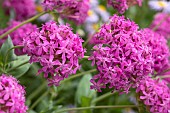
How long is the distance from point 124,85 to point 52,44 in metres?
0.21

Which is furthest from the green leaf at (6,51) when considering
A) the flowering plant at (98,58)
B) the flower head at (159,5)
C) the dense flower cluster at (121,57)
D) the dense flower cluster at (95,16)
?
the flower head at (159,5)

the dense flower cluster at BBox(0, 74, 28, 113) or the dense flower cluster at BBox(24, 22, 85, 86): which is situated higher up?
the dense flower cluster at BBox(24, 22, 85, 86)

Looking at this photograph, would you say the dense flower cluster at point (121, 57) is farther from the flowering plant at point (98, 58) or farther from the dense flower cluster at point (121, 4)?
the dense flower cluster at point (121, 4)

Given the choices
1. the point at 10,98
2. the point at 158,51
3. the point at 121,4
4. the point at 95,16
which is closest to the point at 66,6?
the point at 121,4

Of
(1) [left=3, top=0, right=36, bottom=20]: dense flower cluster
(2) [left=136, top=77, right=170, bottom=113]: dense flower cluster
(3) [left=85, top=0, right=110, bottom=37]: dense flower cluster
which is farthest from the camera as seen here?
(3) [left=85, top=0, right=110, bottom=37]: dense flower cluster

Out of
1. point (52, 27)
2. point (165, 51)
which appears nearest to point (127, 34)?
point (52, 27)

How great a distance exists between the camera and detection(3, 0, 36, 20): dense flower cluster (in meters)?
1.94

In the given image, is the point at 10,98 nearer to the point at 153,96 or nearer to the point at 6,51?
the point at 6,51

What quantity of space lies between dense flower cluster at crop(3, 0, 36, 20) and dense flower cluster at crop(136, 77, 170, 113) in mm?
827

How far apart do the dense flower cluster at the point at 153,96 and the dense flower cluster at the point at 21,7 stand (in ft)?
2.71

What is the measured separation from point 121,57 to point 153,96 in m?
0.20

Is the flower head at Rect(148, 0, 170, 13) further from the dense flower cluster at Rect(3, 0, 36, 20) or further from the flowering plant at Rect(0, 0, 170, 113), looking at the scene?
the flowering plant at Rect(0, 0, 170, 113)

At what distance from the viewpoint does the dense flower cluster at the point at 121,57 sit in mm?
1113

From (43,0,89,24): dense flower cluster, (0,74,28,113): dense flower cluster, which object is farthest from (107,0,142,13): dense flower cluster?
(0,74,28,113): dense flower cluster
